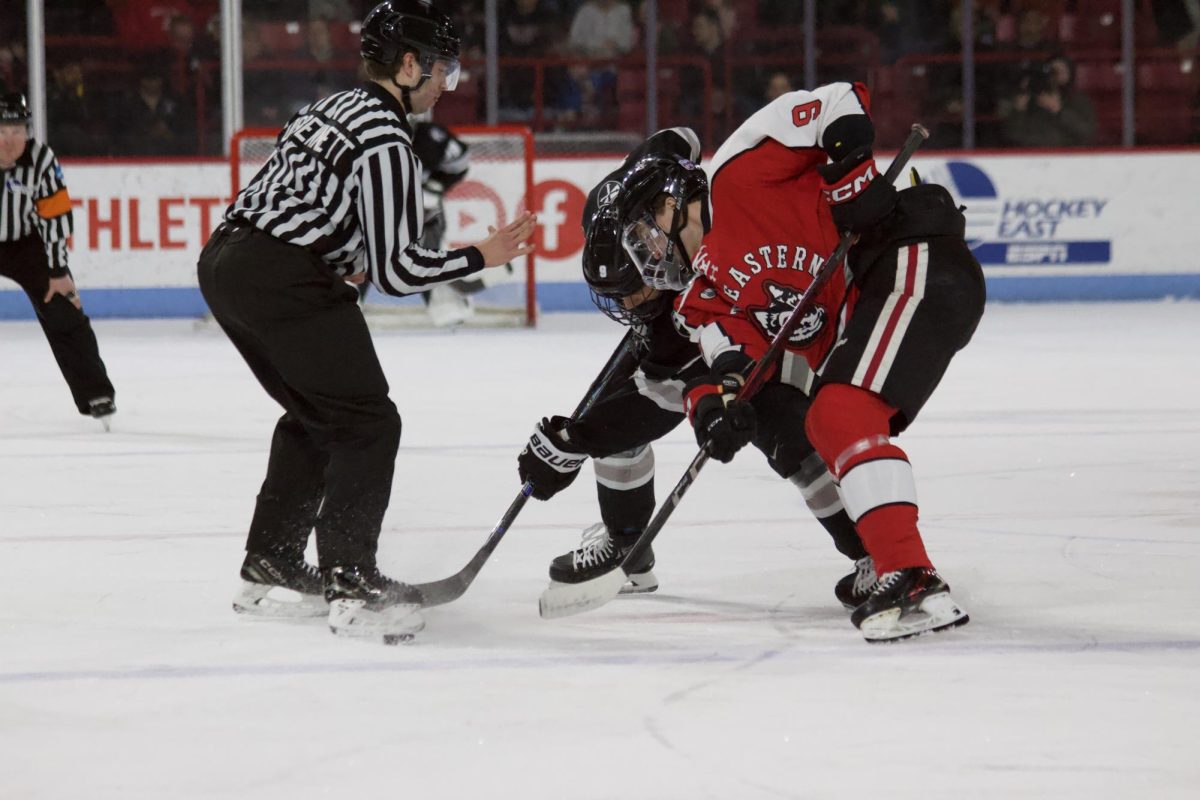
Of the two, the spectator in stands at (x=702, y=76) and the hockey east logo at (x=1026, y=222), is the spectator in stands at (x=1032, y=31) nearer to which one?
the hockey east logo at (x=1026, y=222)

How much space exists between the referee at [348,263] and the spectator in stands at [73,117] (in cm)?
656

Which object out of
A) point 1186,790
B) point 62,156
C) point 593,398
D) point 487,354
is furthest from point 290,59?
point 1186,790

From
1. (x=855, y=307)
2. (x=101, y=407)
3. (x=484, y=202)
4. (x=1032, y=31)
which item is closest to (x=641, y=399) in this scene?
(x=855, y=307)

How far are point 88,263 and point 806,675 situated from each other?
22.6 ft

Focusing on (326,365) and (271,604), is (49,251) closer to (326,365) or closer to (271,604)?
(271,604)

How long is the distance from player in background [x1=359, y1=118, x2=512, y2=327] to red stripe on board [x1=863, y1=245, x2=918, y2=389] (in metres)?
5.31

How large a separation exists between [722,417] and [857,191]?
16.1 inches

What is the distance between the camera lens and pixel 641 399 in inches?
112

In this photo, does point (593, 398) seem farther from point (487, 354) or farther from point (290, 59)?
point (290, 59)

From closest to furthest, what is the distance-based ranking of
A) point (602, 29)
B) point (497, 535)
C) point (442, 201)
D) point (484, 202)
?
point (497, 535) → point (442, 201) → point (484, 202) → point (602, 29)

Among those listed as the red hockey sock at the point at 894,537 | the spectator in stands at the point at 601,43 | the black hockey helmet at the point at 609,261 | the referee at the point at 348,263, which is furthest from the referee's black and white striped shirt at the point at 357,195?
the spectator in stands at the point at 601,43

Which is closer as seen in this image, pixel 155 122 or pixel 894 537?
pixel 894 537

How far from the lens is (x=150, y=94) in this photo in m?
9.23

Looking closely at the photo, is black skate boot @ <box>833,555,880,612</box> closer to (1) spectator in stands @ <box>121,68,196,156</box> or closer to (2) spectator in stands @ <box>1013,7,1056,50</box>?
(1) spectator in stands @ <box>121,68,196,156</box>
